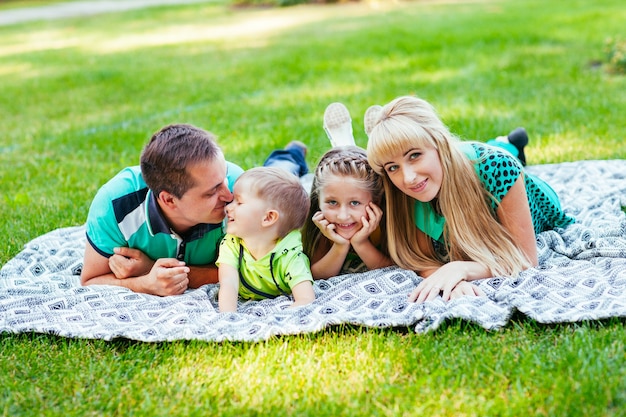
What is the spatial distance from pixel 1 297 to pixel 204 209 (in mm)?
1075

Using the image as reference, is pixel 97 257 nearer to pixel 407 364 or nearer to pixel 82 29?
pixel 407 364

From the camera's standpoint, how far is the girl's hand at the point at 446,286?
327cm

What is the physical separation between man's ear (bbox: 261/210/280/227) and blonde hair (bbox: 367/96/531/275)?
0.51 m

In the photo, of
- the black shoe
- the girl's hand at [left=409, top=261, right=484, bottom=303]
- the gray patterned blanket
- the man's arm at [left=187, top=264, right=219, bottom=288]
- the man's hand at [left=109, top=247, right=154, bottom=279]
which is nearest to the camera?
the gray patterned blanket

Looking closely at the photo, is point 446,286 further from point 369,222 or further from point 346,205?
point 346,205

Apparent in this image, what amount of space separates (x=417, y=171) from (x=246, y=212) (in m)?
0.82

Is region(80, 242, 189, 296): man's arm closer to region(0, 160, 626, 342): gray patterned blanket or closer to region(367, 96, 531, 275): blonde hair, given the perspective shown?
region(0, 160, 626, 342): gray patterned blanket

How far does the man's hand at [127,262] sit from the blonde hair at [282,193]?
25.9 inches

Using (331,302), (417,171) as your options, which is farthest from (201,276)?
(417,171)

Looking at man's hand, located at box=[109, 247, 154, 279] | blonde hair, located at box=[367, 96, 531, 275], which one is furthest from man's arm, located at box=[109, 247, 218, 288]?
blonde hair, located at box=[367, 96, 531, 275]

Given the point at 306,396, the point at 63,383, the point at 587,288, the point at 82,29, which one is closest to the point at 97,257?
the point at 63,383

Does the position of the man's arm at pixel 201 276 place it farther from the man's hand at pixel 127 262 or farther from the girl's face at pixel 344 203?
the girl's face at pixel 344 203

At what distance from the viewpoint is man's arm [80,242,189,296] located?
11.7 ft

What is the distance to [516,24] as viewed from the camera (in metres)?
12.2
